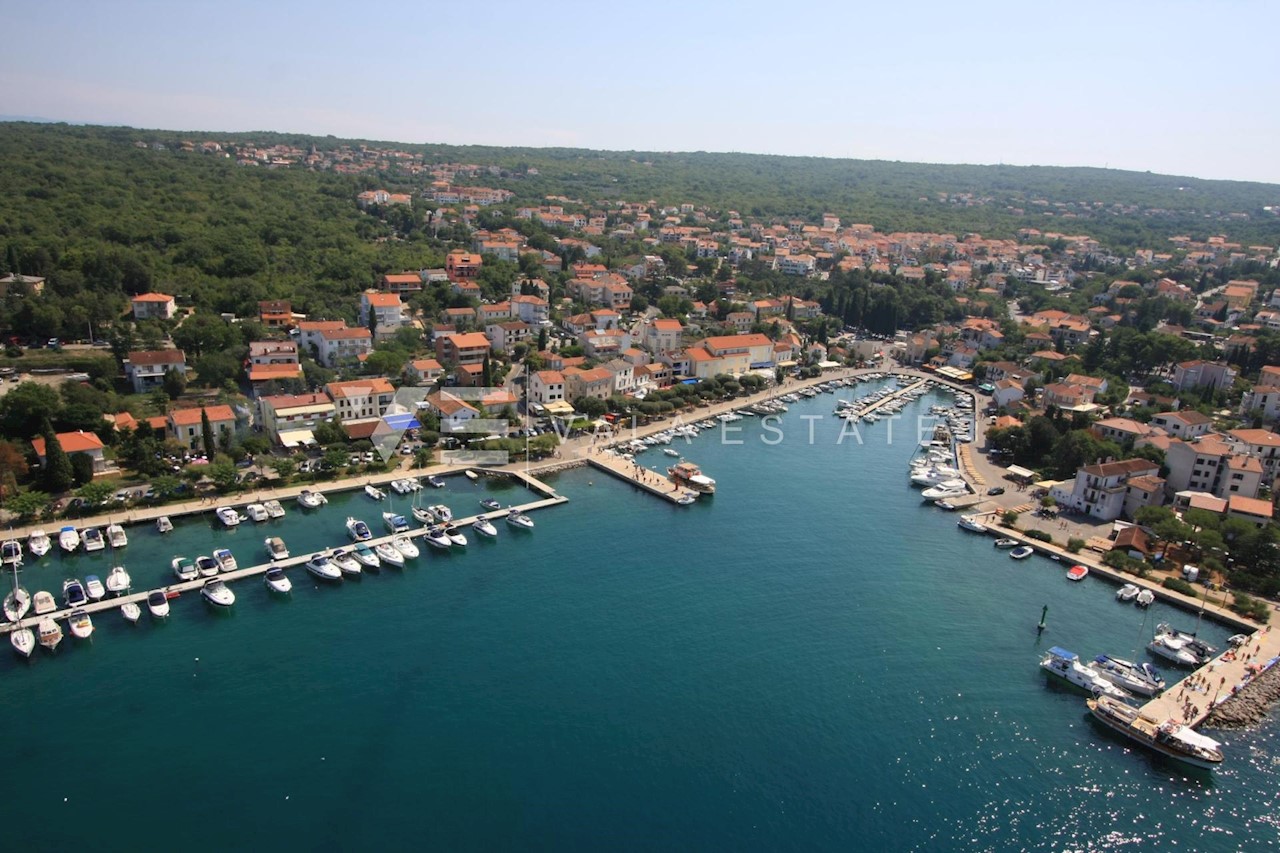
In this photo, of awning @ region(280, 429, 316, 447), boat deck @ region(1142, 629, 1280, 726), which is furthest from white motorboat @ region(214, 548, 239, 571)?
boat deck @ region(1142, 629, 1280, 726)

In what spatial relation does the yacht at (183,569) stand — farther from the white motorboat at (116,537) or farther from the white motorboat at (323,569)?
the white motorboat at (323,569)

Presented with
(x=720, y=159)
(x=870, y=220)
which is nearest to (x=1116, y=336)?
(x=870, y=220)

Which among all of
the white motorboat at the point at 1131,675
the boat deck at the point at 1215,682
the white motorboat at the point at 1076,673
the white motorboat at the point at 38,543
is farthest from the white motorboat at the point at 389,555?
the boat deck at the point at 1215,682

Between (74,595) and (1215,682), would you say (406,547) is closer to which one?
(74,595)

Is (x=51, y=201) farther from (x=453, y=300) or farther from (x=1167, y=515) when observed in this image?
(x=1167, y=515)

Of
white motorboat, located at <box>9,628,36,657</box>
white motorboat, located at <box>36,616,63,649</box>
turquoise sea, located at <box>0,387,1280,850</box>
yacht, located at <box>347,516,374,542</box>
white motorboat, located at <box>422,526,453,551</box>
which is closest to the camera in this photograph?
turquoise sea, located at <box>0,387,1280,850</box>

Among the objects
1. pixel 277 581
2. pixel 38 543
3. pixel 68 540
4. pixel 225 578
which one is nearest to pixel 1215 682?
pixel 277 581

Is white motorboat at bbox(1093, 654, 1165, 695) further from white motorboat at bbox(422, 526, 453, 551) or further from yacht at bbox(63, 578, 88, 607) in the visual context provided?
yacht at bbox(63, 578, 88, 607)
